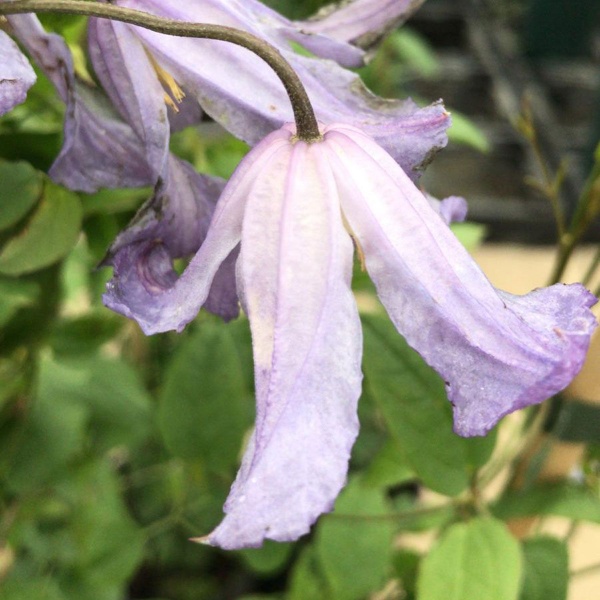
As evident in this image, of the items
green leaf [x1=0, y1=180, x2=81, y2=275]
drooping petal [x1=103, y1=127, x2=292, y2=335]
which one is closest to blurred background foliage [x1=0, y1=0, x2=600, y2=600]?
green leaf [x1=0, y1=180, x2=81, y2=275]

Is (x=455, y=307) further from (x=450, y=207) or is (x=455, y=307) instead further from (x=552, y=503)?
(x=552, y=503)

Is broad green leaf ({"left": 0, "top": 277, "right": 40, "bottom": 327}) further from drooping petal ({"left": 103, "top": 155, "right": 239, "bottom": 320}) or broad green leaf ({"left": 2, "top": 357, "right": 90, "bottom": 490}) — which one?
drooping petal ({"left": 103, "top": 155, "right": 239, "bottom": 320})

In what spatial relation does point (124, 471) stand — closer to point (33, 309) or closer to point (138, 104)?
point (33, 309)

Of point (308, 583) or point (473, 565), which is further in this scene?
point (308, 583)

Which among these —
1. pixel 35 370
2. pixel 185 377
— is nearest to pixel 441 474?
pixel 185 377

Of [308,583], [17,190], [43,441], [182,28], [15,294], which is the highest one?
[182,28]

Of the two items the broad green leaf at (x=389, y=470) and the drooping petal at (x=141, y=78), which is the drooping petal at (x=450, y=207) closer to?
the drooping petal at (x=141, y=78)

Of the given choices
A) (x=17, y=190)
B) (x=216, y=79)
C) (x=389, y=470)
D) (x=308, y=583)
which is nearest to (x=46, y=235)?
(x=17, y=190)
